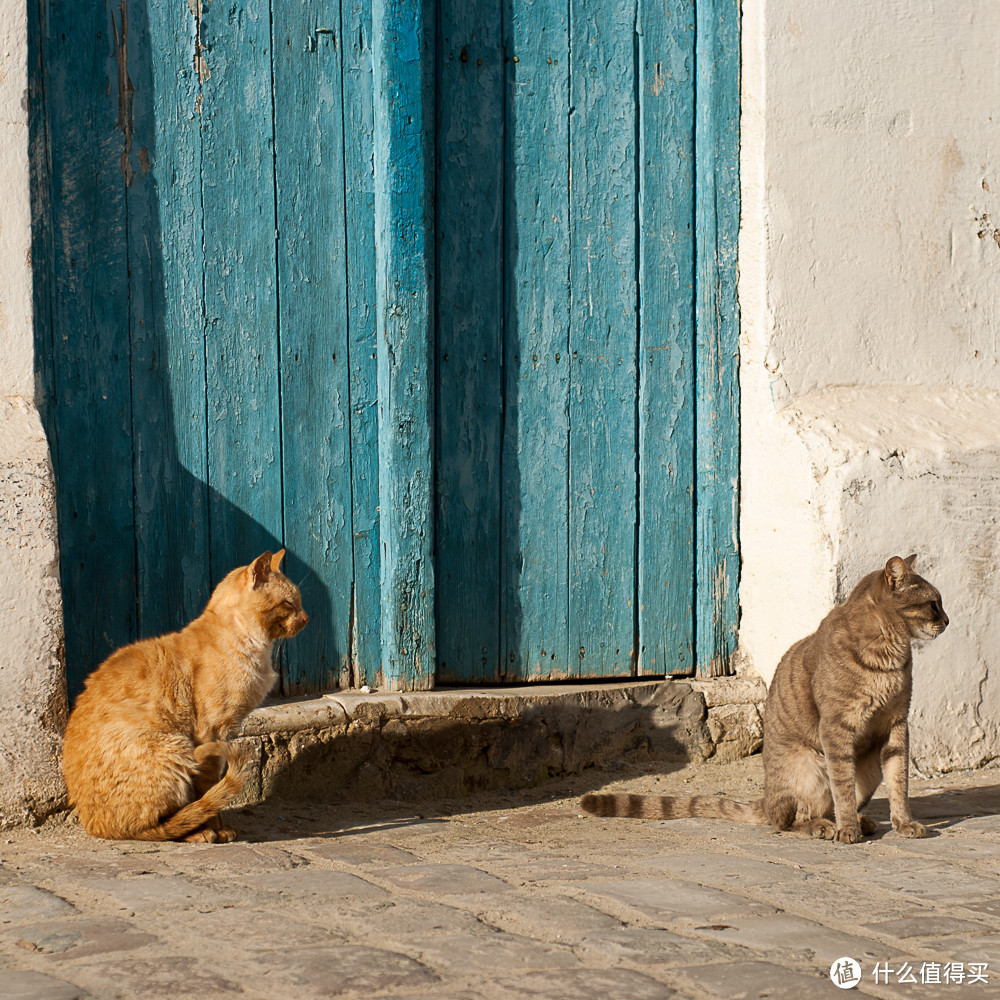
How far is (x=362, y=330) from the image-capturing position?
421cm

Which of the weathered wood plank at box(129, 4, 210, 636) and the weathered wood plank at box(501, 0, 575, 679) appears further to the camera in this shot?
the weathered wood plank at box(501, 0, 575, 679)

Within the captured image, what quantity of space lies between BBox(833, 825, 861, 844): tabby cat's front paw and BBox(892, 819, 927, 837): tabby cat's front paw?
142 millimetres

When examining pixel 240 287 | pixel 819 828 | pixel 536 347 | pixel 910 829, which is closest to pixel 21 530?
pixel 240 287

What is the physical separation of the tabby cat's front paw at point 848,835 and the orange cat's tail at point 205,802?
179 centimetres

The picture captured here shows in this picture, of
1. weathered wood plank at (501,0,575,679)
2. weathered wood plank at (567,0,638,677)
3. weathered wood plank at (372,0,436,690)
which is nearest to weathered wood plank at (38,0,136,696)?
weathered wood plank at (372,0,436,690)

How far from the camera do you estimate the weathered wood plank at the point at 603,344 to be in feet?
14.5

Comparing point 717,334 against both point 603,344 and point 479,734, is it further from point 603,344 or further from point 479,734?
point 479,734

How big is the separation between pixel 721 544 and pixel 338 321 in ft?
5.69

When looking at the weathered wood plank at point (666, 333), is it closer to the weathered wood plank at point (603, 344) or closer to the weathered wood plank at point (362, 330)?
the weathered wood plank at point (603, 344)

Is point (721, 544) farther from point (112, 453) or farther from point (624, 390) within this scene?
point (112, 453)

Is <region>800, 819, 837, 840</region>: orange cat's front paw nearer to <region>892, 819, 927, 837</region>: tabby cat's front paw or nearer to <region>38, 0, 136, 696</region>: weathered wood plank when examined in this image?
<region>892, 819, 927, 837</region>: tabby cat's front paw

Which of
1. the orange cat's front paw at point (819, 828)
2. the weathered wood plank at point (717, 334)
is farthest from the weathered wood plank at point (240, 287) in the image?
the orange cat's front paw at point (819, 828)

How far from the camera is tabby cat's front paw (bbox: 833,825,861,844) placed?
3.51 meters

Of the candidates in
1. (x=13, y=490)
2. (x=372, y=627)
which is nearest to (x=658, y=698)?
(x=372, y=627)
